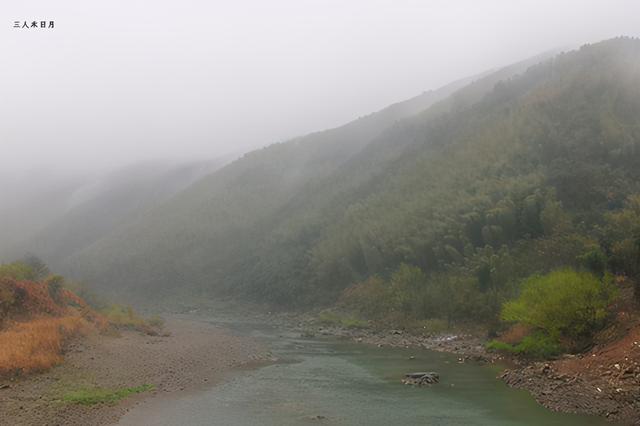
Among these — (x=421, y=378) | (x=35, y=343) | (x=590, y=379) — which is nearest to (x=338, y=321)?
(x=421, y=378)

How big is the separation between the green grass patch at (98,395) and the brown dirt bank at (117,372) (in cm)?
47

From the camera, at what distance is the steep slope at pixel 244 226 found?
435 ft

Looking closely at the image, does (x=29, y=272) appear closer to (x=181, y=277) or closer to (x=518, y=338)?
(x=518, y=338)

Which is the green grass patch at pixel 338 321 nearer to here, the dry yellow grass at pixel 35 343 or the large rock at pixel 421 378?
the large rock at pixel 421 378

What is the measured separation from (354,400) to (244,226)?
136m

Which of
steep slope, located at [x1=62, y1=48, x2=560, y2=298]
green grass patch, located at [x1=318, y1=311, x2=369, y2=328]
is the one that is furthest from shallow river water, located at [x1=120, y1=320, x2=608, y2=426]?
steep slope, located at [x1=62, y1=48, x2=560, y2=298]

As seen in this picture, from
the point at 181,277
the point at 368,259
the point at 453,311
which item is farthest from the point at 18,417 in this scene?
the point at 181,277

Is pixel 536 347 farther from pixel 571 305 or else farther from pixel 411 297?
pixel 411 297

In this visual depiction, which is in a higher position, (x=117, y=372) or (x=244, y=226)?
(x=117, y=372)

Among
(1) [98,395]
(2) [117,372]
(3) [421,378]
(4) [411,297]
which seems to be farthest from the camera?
(4) [411,297]

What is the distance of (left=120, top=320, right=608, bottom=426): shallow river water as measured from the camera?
2645 centimetres

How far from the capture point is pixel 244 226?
164375mm

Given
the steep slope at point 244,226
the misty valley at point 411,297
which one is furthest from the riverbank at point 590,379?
the steep slope at point 244,226

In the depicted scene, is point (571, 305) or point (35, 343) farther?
point (571, 305)
